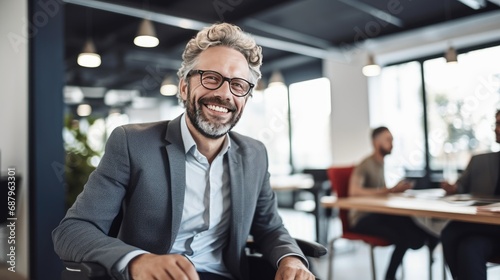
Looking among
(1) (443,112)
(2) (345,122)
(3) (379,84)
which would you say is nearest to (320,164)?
(2) (345,122)

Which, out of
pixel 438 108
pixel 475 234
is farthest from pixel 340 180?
pixel 438 108

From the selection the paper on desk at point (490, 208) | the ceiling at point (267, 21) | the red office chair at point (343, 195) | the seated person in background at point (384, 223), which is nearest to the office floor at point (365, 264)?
the red office chair at point (343, 195)

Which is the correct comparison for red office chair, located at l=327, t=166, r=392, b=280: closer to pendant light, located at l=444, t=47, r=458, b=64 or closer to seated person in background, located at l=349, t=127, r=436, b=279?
seated person in background, located at l=349, t=127, r=436, b=279

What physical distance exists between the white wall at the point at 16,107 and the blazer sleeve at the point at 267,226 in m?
2.45

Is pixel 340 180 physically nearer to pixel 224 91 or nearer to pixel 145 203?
pixel 224 91

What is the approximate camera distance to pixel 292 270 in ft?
4.71

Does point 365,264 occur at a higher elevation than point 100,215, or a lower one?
lower

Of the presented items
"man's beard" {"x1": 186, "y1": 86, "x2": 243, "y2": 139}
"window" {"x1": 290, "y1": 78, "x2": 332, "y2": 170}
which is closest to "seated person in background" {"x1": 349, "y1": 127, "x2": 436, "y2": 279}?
"man's beard" {"x1": 186, "y1": 86, "x2": 243, "y2": 139}

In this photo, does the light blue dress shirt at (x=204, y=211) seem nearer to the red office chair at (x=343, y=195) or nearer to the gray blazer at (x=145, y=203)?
the gray blazer at (x=145, y=203)

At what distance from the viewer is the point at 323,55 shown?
26.1ft

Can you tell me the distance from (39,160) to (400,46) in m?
6.05

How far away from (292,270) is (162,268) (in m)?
0.47

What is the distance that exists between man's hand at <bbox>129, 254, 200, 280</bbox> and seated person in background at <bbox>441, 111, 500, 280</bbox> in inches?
71.5

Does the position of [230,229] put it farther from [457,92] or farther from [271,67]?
[271,67]
